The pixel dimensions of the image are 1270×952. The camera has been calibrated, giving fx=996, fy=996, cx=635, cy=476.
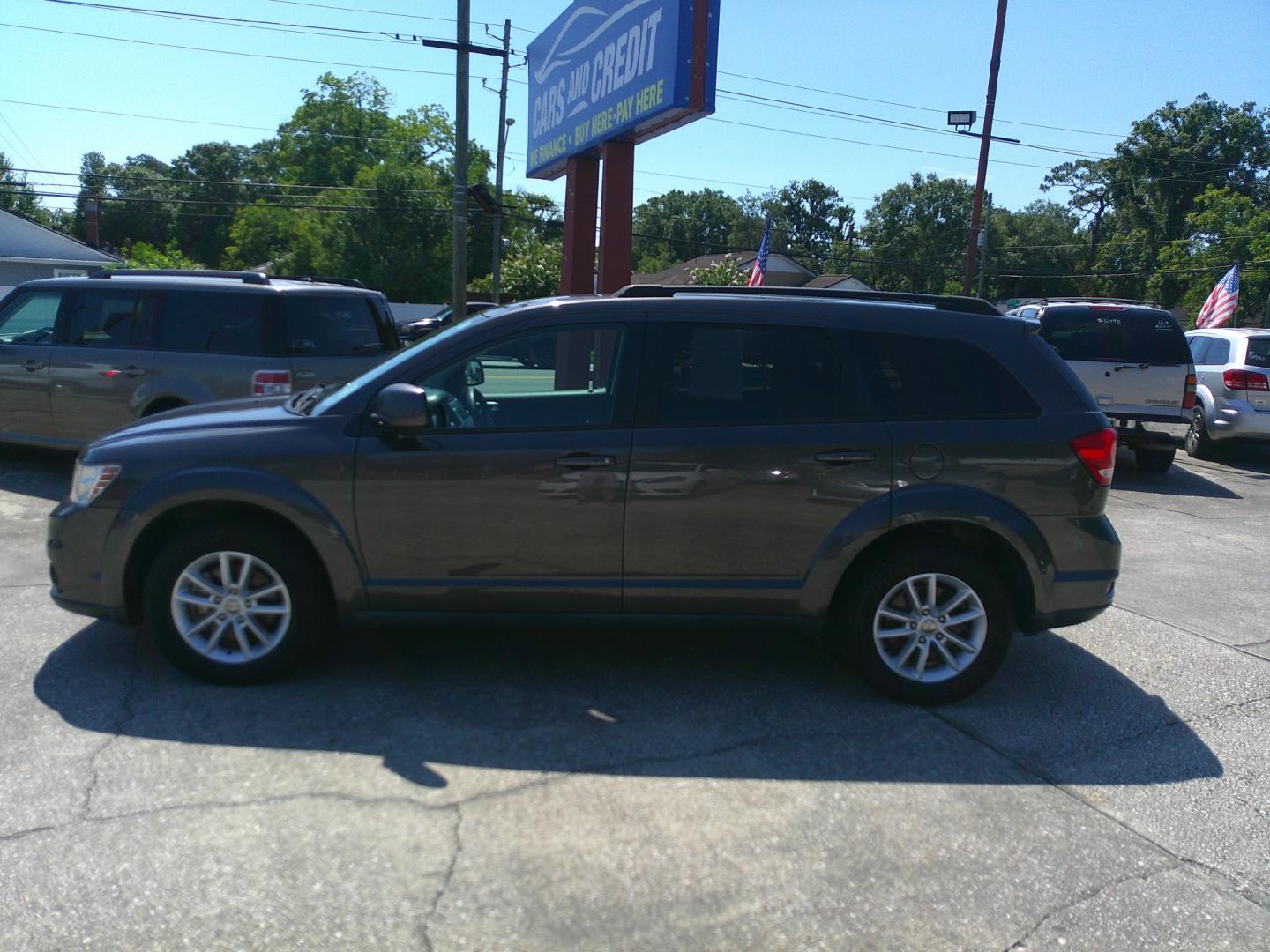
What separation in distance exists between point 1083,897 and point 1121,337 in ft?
31.9

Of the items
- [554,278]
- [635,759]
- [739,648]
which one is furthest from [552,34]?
[554,278]

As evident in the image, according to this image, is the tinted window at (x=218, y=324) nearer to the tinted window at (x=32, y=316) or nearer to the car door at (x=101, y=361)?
the car door at (x=101, y=361)

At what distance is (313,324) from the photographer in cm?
839

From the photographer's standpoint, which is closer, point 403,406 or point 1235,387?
point 403,406

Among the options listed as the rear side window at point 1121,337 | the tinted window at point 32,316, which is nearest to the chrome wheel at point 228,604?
the tinted window at point 32,316

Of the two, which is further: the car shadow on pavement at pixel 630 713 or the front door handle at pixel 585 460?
the front door handle at pixel 585 460

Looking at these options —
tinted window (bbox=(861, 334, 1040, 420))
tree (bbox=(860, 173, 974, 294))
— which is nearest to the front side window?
tinted window (bbox=(861, 334, 1040, 420))

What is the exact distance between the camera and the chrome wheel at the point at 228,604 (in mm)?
4410

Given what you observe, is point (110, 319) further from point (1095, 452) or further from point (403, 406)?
point (1095, 452)


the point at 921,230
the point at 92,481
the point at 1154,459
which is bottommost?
the point at 1154,459

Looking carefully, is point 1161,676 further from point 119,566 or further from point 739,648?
point 119,566

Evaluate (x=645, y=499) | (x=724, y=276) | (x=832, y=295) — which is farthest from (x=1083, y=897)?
(x=724, y=276)

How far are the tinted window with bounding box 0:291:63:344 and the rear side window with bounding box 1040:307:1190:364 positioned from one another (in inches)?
399

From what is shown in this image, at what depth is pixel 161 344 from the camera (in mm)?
8398
